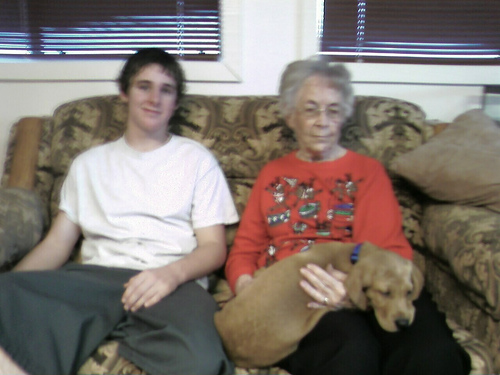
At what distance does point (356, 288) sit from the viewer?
0.99m

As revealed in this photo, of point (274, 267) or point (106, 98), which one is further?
point (106, 98)

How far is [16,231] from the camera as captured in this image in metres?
1.26

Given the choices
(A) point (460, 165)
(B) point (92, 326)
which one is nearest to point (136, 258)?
(B) point (92, 326)

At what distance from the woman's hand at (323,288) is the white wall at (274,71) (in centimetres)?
108

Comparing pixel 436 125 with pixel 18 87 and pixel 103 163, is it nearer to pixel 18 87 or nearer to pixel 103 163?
pixel 103 163

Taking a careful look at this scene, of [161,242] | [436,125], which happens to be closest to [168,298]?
[161,242]

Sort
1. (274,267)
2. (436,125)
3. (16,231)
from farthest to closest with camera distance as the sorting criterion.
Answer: (436,125) → (16,231) → (274,267)

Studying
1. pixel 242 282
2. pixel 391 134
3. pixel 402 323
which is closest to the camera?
pixel 402 323

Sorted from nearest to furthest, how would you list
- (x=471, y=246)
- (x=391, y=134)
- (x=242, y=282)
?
(x=471, y=246) → (x=242, y=282) → (x=391, y=134)

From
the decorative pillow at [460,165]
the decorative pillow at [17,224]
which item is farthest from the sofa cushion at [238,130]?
the decorative pillow at [17,224]

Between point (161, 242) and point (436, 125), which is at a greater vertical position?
point (436, 125)

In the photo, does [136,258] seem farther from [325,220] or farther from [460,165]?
[460,165]

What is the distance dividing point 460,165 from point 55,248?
132 cm

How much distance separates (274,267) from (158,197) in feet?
1.52
